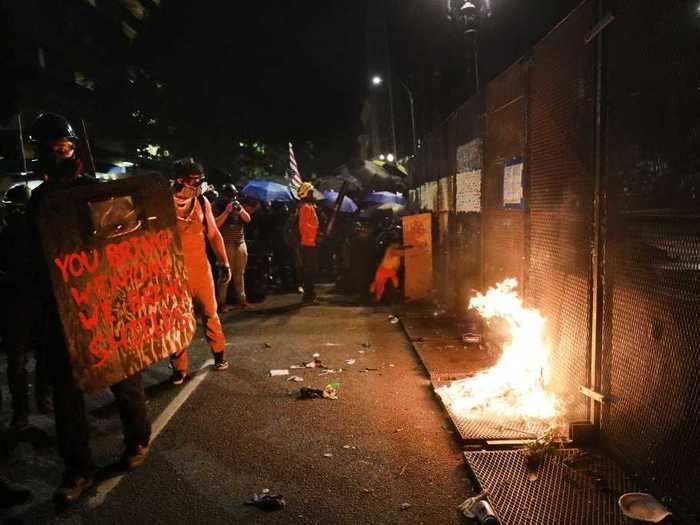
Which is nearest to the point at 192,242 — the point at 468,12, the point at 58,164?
the point at 58,164

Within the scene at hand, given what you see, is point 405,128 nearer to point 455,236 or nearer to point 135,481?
point 455,236

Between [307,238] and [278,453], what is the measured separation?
24.7ft

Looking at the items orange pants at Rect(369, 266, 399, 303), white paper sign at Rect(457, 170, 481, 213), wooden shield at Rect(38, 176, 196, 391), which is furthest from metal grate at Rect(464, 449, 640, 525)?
orange pants at Rect(369, 266, 399, 303)

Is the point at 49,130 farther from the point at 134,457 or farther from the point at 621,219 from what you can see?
the point at 621,219

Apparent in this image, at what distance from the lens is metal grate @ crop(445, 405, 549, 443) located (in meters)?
4.37

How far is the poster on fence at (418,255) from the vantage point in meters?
11.1

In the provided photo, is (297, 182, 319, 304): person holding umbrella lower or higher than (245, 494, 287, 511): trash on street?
higher

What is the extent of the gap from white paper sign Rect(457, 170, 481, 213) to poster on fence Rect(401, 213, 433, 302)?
1.75 m

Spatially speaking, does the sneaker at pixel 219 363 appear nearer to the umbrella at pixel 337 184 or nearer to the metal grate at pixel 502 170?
the metal grate at pixel 502 170

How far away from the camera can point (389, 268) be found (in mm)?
11203

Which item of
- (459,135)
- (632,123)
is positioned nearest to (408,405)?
(632,123)

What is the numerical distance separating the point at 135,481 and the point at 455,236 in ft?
23.6

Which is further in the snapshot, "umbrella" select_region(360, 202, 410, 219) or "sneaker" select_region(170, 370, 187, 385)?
"umbrella" select_region(360, 202, 410, 219)

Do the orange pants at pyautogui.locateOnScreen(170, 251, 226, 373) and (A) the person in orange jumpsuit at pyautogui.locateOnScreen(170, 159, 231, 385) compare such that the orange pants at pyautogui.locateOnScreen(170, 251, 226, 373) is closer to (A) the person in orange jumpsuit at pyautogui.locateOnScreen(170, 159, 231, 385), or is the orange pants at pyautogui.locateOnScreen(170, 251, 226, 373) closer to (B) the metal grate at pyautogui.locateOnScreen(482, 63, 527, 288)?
(A) the person in orange jumpsuit at pyautogui.locateOnScreen(170, 159, 231, 385)
